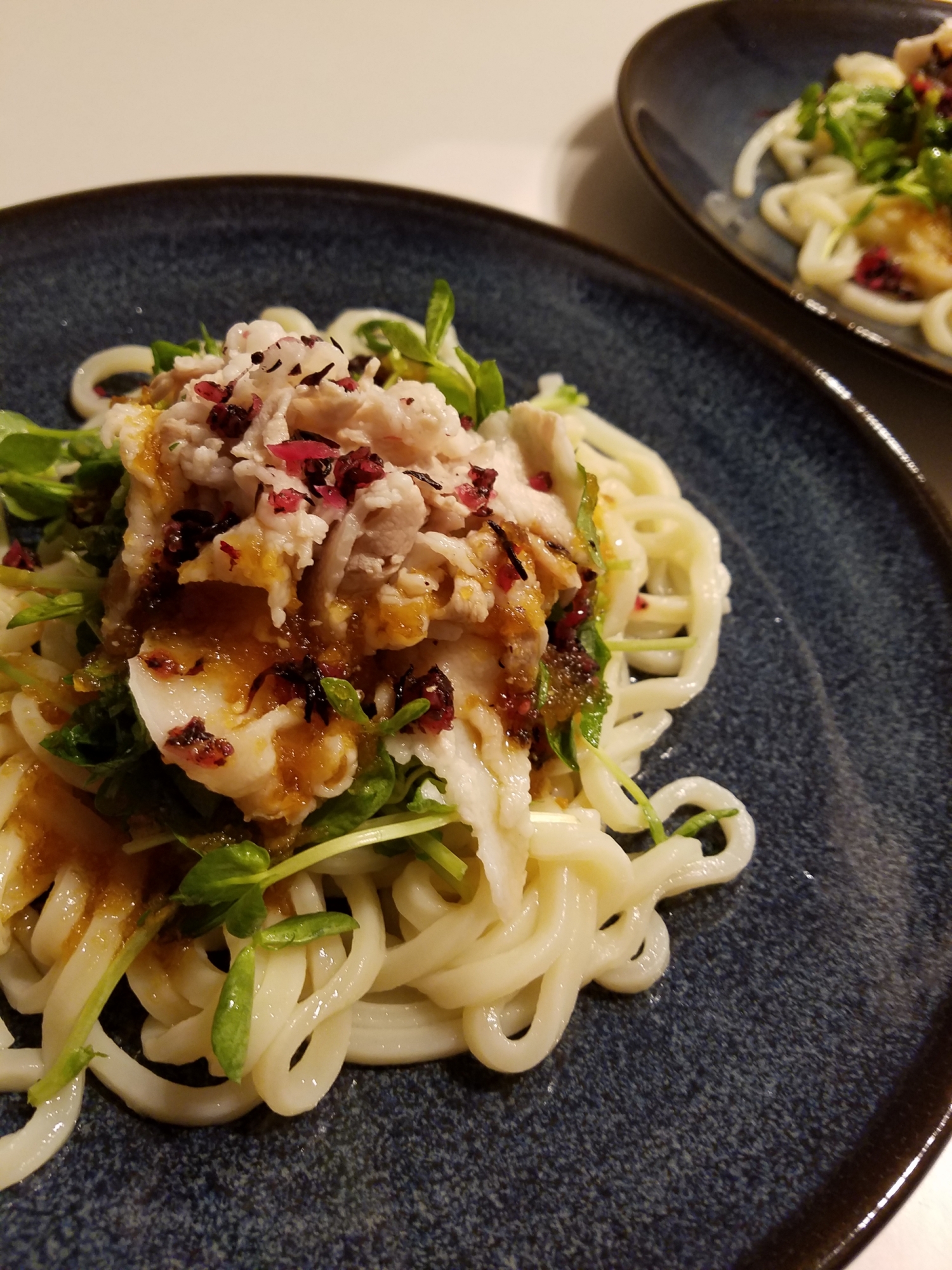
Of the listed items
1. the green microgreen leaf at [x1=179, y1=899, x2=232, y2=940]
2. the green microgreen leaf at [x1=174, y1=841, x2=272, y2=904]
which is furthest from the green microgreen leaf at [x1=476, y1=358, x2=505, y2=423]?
the green microgreen leaf at [x1=179, y1=899, x2=232, y2=940]

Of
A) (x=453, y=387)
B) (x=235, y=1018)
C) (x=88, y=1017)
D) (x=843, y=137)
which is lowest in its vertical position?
(x=88, y=1017)

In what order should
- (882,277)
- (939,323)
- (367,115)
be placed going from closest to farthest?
(939,323), (882,277), (367,115)

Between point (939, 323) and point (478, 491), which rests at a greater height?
point (939, 323)

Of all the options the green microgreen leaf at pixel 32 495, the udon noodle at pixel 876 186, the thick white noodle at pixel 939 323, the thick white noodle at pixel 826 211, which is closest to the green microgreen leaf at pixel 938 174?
the udon noodle at pixel 876 186

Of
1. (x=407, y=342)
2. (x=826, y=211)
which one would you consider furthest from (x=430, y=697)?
(x=826, y=211)

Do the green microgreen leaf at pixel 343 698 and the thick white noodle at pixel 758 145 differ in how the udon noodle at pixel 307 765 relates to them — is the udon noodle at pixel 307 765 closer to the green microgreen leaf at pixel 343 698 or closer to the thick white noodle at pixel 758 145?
the green microgreen leaf at pixel 343 698

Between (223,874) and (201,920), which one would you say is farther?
(201,920)

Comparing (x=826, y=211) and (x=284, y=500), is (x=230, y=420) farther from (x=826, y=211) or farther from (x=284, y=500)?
(x=826, y=211)
